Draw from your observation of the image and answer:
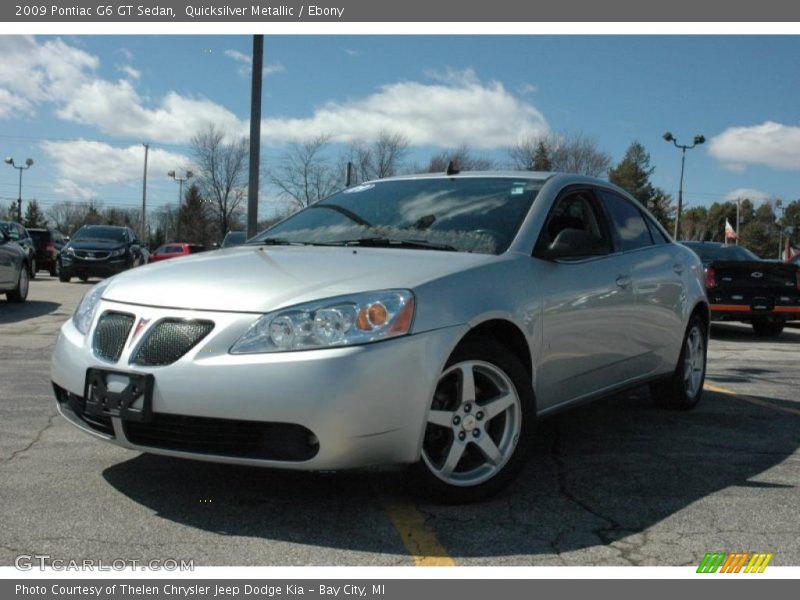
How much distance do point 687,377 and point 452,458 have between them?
3033 millimetres

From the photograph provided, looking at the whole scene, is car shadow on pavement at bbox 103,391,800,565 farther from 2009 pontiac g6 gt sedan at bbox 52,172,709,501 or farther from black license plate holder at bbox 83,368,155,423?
black license plate holder at bbox 83,368,155,423

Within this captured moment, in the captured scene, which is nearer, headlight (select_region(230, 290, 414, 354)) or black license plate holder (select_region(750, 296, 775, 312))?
headlight (select_region(230, 290, 414, 354))

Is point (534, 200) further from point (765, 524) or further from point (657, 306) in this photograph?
point (765, 524)

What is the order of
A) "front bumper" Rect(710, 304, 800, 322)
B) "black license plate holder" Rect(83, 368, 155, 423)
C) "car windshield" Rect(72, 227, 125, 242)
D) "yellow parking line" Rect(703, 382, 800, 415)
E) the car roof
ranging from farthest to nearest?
"car windshield" Rect(72, 227, 125, 242)
"front bumper" Rect(710, 304, 800, 322)
"yellow parking line" Rect(703, 382, 800, 415)
the car roof
"black license plate holder" Rect(83, 368, 155, 423)

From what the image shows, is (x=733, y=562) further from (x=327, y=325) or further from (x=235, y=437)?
(x=235, y=437)

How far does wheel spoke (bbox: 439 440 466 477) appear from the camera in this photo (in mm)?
3465

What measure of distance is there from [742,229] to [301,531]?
109 m

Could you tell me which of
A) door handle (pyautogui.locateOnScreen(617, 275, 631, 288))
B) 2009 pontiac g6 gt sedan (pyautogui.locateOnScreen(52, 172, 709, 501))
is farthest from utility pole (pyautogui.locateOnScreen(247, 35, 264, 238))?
door handle (pyautogui.locateOnScreen(617, 275, 631, 288))

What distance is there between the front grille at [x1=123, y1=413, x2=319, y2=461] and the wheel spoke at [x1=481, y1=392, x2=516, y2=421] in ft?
2.79

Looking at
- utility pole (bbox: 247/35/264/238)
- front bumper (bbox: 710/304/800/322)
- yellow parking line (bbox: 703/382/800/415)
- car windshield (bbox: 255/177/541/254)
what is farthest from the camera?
front bumper (bbox: 710/304/800/322)

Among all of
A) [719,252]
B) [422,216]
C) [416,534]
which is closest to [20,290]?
[422,216]

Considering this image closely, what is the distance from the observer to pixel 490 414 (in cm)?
362

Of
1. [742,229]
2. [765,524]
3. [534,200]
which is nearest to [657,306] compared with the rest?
[534,200]
